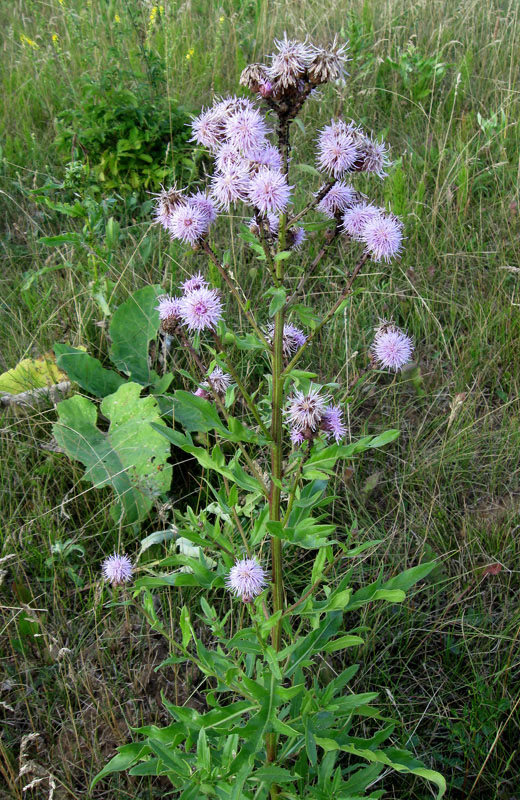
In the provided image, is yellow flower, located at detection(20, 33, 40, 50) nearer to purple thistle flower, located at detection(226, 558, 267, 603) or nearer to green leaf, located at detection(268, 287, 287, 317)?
green leaf, located at detection(268, 287, 287, 317)

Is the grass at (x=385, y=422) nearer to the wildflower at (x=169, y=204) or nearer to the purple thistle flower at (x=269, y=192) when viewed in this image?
the purple thistle flower at (x=269, y=192)

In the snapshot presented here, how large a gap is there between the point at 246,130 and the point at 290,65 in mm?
142

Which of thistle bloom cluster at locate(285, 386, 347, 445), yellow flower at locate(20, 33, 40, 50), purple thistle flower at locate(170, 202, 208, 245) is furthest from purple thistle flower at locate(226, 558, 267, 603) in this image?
yellow flower at locate(20, 33, 40, 50)

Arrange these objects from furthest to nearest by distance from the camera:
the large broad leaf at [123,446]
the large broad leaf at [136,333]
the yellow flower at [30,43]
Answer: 1. the yellow flower at [30,43]
2. the large broad leaf at [136,333]
3. the large broad leaf at [123,446]

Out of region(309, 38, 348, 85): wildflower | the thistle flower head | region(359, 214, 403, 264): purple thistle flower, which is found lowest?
the thistle flower head

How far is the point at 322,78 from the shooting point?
1.32m

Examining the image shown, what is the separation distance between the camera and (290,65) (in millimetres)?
1330

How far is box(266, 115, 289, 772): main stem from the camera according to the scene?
1.43 meters

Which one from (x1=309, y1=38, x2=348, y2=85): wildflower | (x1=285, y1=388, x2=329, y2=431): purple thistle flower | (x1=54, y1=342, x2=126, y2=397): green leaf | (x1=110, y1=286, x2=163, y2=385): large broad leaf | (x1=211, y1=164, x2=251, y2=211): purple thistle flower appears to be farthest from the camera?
(x1=110, y1=286, x2=163, y2=385): large broad leaf

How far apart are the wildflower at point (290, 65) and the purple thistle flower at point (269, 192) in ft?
0.55

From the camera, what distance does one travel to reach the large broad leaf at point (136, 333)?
280cm

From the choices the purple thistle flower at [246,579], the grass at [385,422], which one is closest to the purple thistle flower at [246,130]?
the grass at [385,422]

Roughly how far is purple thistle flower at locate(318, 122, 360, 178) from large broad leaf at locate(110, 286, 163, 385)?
1410 mm

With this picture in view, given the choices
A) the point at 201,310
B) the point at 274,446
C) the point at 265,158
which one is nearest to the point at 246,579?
the point at 274,446
